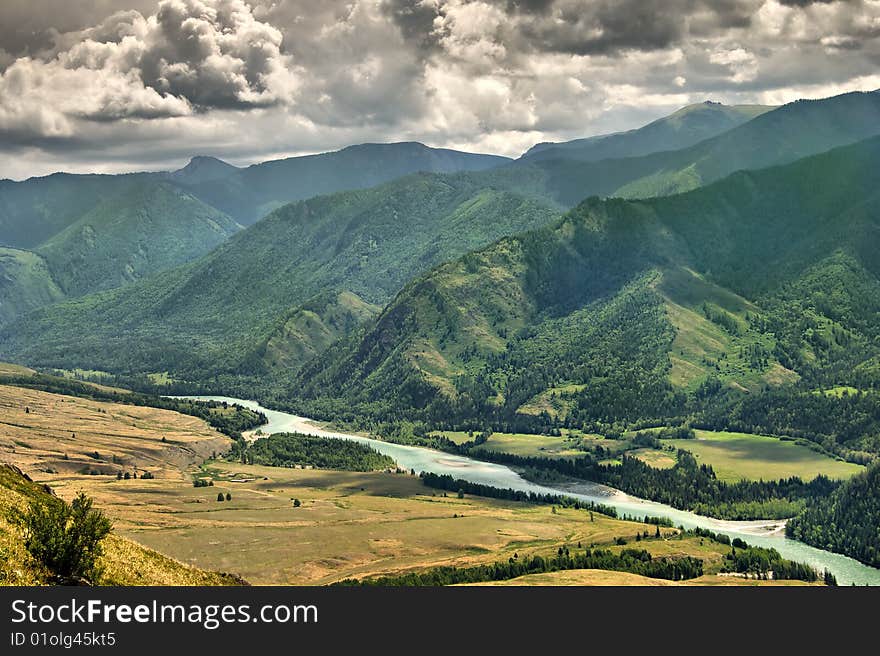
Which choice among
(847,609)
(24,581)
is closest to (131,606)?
(24,581)

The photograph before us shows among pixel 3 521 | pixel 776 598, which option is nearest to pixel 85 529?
pixel 3 521

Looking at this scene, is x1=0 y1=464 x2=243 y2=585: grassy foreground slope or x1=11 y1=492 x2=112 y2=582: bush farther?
x1=11 y1=492 x2=112 y2=582: bush

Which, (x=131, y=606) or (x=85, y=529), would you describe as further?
(x=85, y=529)

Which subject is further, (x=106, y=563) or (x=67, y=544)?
(x=106, y=563)

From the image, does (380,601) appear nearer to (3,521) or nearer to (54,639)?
(54,639)

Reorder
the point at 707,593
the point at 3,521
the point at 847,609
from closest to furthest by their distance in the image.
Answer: the point at 847,609 → the point at 707,593 → the point at 3,521

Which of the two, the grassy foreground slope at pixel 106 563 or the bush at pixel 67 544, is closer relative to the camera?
the grassy foreground slope at pixel 106 563

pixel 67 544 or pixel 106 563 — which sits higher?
pixel 67 544

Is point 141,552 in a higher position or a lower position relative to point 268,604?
lower

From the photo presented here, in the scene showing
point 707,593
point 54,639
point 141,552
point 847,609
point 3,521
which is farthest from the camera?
point 141,552
